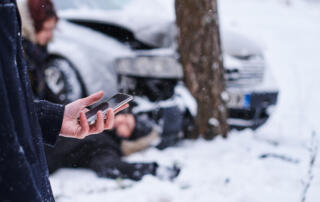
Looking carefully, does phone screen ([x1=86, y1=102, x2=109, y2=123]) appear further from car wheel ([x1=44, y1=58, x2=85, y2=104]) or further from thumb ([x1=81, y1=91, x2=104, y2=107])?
car wheel ([x1=44, y1=58, x2=85, y2=104])

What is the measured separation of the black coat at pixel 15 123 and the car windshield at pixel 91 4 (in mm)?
3599

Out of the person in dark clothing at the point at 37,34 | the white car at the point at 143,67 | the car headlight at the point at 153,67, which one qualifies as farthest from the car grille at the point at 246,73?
the person in dark clothing at the point at 37,34

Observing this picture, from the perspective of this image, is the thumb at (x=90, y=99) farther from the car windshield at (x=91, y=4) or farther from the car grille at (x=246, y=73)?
the car windshield at (x=91, y=4)

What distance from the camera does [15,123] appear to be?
2.29 ft

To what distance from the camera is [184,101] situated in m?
3.05

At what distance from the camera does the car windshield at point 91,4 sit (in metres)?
4.14

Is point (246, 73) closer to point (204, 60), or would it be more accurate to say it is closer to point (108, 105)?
point (204, 60)

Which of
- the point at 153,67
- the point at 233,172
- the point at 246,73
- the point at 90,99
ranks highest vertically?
the point at 90,99

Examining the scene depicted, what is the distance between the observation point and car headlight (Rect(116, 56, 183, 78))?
293 cm

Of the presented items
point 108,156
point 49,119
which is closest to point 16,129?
point 49,119

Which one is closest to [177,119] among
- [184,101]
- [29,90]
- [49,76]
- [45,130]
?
[184,101]

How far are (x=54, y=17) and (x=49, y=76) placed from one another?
2.35ft

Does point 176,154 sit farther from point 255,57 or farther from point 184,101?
point 255,57

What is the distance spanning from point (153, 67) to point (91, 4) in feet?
5.85
